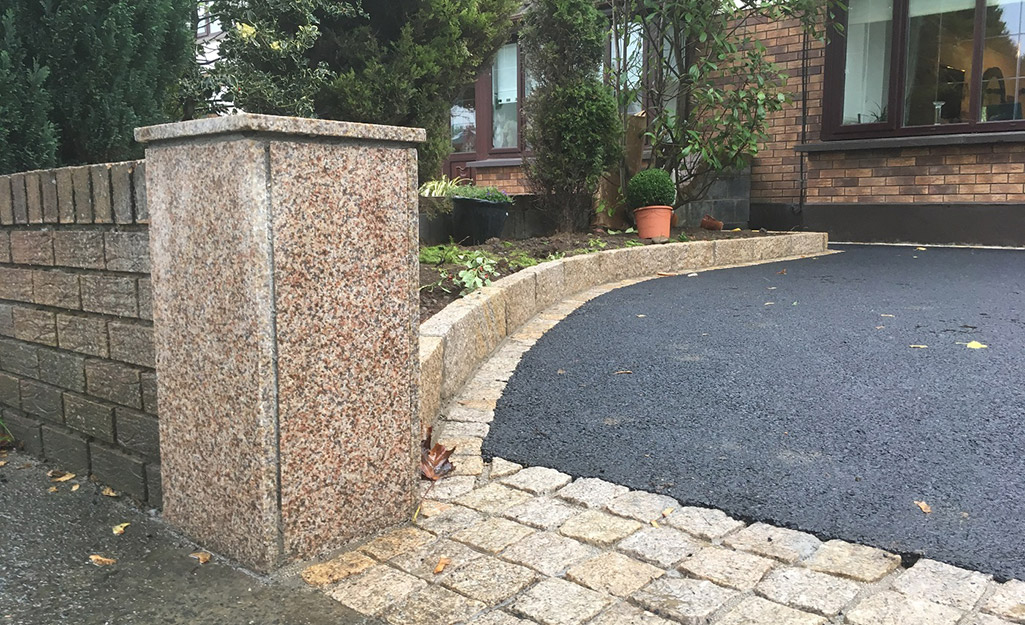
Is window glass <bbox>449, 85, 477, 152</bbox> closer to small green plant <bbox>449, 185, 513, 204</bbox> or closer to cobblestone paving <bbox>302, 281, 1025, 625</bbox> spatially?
small green plant <bbox>449, 185, 513, 204</bbox>

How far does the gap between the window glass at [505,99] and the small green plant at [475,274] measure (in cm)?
749

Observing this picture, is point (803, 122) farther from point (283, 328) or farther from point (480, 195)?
point (283, 328)

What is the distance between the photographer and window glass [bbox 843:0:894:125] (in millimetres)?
9000

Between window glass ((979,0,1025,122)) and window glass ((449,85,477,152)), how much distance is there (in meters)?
7.04

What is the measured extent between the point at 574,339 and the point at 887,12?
716cm

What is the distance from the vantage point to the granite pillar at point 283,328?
1.83 meters

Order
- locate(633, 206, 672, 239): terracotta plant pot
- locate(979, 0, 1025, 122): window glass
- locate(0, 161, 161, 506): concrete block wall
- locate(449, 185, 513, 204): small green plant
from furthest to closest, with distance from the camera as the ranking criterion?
locate(979, 0, 1025, 122): window glass, locate(633, 206, 672, 239): terracotta plant pot, locate(449, 185, 513, 204): small green plant, locate(0, 161, 161, 506): concrete block wall

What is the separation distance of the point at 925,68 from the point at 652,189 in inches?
157

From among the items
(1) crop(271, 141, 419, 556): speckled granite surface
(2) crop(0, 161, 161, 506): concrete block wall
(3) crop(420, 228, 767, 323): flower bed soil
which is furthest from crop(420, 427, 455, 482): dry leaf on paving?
(3) crop(420, 228, 767, 323): flower bed soil

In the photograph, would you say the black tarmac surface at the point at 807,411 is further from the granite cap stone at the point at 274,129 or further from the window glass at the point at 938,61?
the window glass at the point at 938,61

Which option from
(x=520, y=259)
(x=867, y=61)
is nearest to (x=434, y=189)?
(x=520, y=259)

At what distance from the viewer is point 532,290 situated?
A: 192 inches

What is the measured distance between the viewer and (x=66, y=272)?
8.41 feet

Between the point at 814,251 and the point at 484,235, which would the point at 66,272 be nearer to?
the point at 484,235
